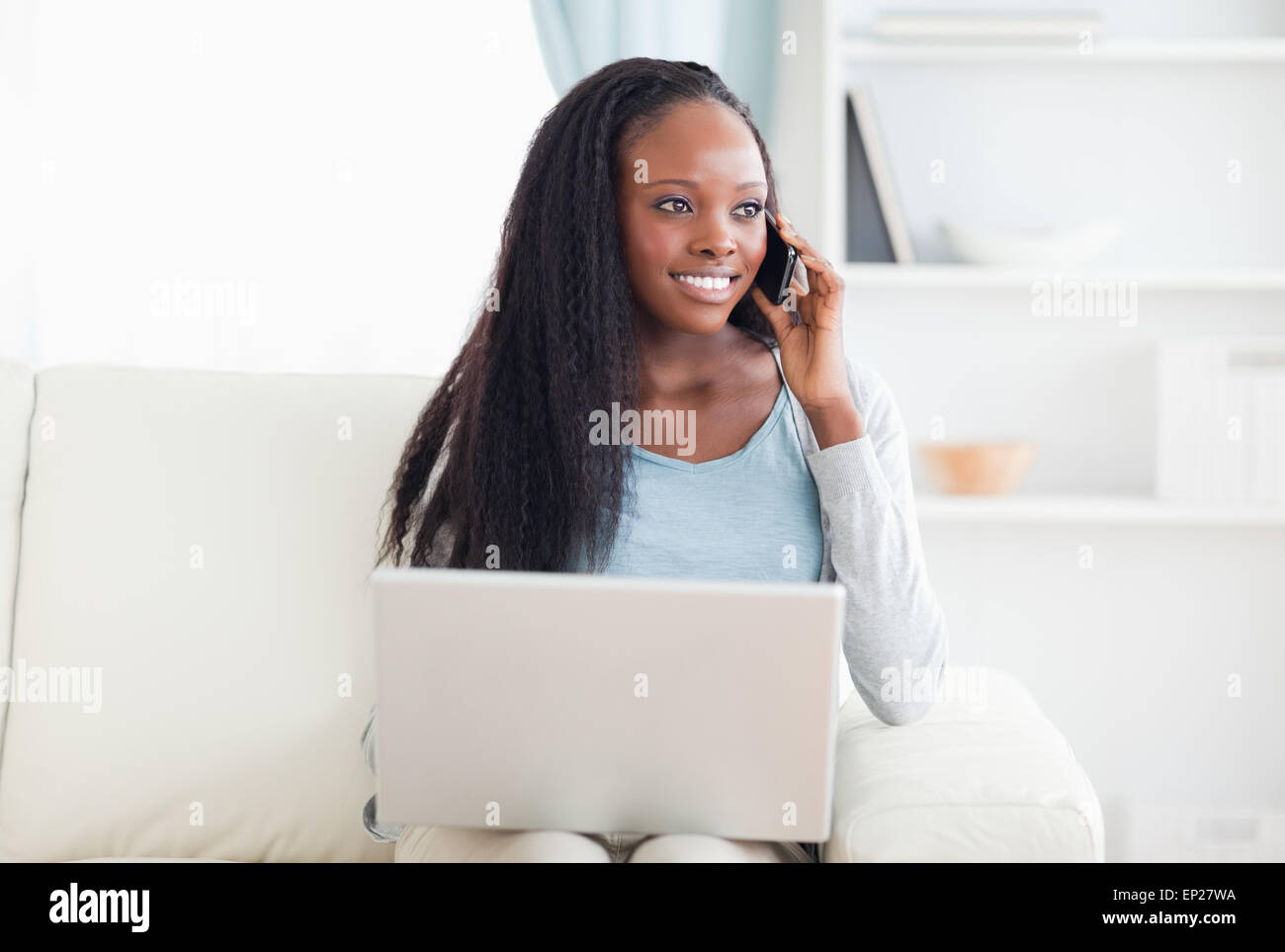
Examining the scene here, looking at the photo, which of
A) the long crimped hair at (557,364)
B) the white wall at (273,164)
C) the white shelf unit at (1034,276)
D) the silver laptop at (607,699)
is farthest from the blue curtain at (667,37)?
the silver laptop at (607,699)

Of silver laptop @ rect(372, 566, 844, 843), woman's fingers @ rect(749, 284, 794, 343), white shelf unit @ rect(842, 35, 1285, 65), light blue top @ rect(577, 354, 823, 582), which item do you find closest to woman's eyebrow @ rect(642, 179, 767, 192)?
woman's fingers @ rect(749, 284, 794, 343)

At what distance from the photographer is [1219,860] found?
6.07ft

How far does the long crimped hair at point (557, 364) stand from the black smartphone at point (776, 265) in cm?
11

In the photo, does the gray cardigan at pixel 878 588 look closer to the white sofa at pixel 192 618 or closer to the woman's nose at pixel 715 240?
the white sofa at pixel 192 618

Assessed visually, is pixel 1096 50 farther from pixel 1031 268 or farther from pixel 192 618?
pixel 192 618

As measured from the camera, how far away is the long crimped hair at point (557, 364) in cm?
133

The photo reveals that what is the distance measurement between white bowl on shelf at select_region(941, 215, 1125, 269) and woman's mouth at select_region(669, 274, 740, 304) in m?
0.84

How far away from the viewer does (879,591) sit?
1264mm

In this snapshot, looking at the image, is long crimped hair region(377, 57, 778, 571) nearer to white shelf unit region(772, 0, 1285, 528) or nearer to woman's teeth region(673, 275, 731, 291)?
woman's teeth region(673, 275, 731, 291)

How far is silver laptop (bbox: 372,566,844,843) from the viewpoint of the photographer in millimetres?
Result: 868

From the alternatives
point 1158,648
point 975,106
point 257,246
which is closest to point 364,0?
point 257,246

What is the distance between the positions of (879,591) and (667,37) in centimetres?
125

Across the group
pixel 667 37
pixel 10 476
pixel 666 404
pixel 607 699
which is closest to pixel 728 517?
Answer: pixel 666 404
